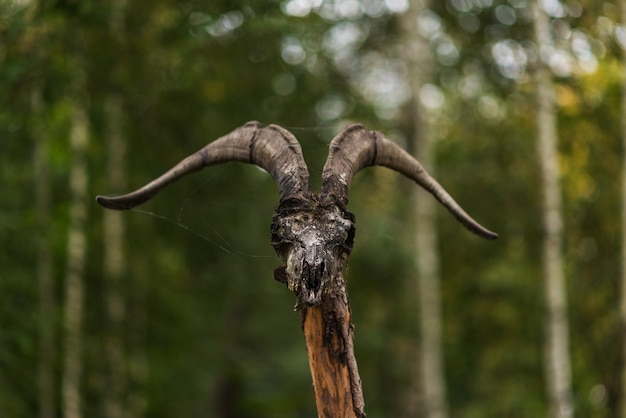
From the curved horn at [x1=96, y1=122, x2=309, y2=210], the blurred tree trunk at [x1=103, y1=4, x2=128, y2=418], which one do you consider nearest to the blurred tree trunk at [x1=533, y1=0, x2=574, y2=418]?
the blurred tree trunk at [x1=103, y1=4, x2=128, y2=418]

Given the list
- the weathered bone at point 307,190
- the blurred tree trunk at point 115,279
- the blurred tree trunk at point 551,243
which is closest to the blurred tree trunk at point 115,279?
the blurred tree trunk at point 115,279

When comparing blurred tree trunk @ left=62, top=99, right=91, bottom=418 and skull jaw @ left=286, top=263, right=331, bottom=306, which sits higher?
Result: skull jaw @ left=286, top=263, right=331, bottom=306

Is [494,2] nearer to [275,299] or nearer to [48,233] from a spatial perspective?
[48,233]

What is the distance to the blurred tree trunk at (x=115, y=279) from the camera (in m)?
12.3

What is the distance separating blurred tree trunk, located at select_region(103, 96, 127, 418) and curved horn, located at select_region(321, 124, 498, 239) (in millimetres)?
7954

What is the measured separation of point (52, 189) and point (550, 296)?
8435mm

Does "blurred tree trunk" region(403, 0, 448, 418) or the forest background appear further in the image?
"blurred tree trunk" region(403, 0, 448, 418)

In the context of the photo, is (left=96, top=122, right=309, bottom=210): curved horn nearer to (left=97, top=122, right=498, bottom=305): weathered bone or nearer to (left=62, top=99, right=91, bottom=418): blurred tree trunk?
(left=97, top=122, right=498, bottom=305): weathered bone

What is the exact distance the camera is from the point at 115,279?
12.8m

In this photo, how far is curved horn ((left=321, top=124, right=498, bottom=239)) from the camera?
3.93 meters

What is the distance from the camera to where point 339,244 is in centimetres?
379

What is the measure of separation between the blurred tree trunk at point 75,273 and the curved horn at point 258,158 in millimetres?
6985

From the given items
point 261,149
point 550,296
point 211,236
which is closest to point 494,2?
point 550,296

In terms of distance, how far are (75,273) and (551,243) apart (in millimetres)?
6131
